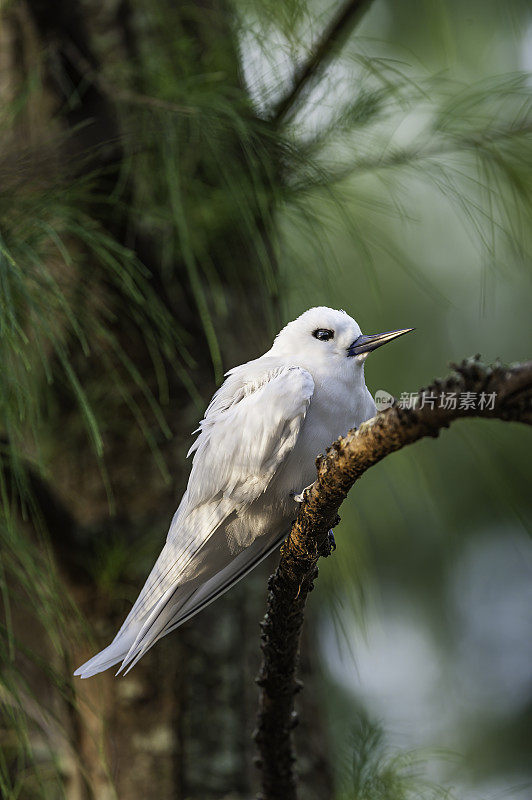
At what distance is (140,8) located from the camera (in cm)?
173

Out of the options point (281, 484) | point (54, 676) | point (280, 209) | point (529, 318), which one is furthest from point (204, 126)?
point (529, 318)

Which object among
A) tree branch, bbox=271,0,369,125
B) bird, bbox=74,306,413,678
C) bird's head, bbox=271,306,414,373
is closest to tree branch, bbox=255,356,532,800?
bird, bbox=74,306,413,678

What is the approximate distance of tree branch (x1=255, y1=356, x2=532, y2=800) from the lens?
66 cm

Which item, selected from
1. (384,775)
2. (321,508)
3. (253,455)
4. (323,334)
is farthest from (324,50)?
(384,775)

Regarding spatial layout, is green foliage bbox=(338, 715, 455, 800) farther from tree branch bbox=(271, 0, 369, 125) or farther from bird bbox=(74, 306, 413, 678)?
tree branch bbox=(271, 0, 369, 125)

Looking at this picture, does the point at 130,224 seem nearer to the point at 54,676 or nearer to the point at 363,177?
the point at 363,177

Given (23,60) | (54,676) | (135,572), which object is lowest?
(54,676)

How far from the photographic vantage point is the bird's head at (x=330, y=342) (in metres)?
1.35

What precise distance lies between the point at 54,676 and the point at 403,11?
133 cm

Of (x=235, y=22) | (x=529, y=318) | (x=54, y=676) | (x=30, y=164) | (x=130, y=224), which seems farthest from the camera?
(x=529, y=318)

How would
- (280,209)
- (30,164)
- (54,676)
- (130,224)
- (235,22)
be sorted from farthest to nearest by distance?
(130,224) < (235,22) < (280,209) < (30,164) < (54,676)
